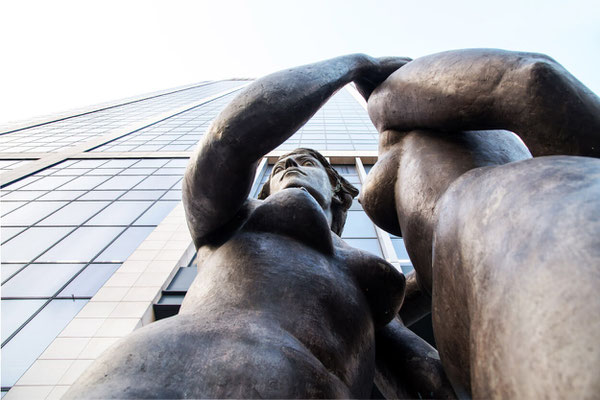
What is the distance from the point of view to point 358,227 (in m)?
11.9

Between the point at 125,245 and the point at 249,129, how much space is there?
32.7 ft

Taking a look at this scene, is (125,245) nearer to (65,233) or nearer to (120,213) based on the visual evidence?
(65,233)

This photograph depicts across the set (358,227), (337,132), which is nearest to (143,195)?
(358,227)

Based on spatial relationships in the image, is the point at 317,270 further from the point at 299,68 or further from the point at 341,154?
the point at 341,154

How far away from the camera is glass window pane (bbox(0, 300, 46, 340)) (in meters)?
7.41

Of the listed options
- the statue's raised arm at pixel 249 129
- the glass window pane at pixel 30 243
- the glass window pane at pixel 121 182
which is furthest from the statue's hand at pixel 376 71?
the glass window pane at pixel 121 182

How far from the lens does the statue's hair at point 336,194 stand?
10.9 feet

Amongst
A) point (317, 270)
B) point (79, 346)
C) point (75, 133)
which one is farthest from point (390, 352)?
point (75, 133)

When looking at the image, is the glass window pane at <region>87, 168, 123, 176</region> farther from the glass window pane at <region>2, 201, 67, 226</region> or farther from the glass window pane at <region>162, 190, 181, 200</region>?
the glass window pane at <region>162, 190, 181, 200</region>

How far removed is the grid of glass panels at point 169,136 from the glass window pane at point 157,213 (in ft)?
16.4

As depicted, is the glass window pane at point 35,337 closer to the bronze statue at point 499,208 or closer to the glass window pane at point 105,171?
the bronze statue at point 499,208

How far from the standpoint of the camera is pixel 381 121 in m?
2.18

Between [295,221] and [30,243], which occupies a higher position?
[295,221]

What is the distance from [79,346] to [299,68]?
23.7 ft
